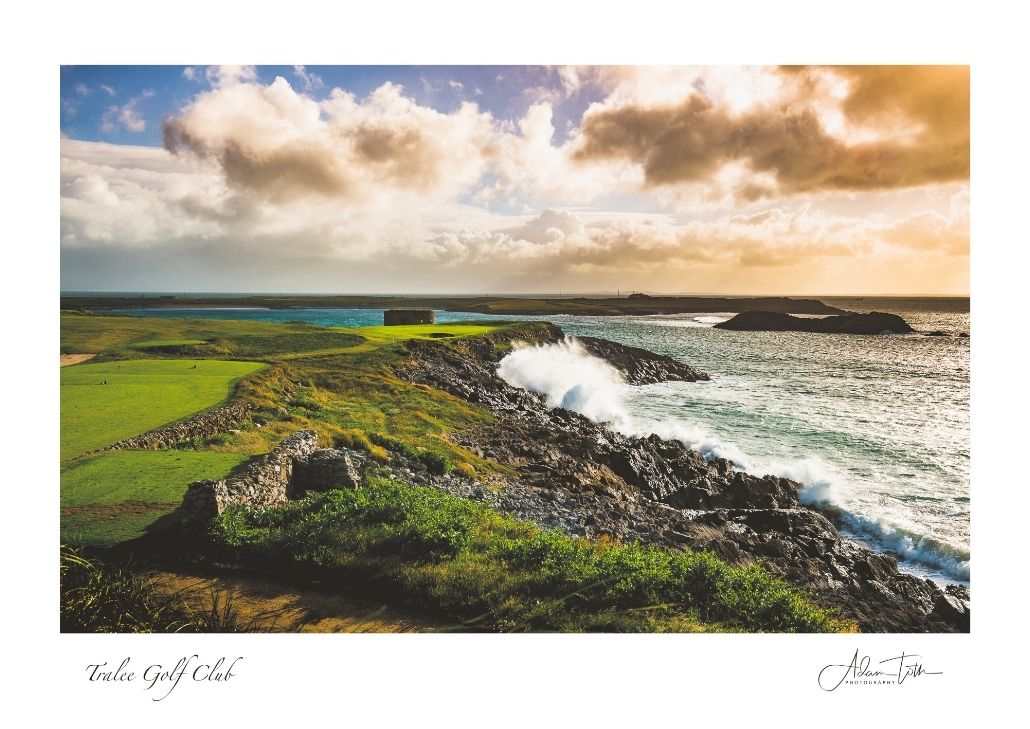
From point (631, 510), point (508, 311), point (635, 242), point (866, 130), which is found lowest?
point (631, 510)

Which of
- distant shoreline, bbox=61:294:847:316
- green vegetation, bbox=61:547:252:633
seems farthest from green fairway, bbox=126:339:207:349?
green vegetation, bbox=61:547:252:633

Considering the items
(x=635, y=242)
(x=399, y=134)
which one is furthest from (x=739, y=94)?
(x=399, y=134)

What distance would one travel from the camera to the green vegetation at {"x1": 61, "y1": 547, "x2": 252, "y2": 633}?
436cm

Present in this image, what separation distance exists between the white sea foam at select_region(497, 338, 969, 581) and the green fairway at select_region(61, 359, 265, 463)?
6616 millimetres

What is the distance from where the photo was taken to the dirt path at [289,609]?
4441 millimetres

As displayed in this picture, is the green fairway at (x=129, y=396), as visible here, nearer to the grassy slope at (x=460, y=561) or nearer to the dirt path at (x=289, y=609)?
the grassy slope at (x=460, y=561)

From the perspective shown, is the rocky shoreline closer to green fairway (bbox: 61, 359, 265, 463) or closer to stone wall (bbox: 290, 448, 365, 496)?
stone wall (bbox: 290, 448, 365, 496)

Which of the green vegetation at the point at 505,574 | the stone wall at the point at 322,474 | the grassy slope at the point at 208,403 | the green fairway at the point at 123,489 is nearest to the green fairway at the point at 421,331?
the grassy slope at the point at 208,403

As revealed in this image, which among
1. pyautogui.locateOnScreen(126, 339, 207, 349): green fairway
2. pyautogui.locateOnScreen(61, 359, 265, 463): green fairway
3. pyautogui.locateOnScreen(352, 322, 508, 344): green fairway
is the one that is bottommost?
pyautogui.locateOnScreen(61, 359, 265, 463): green fairway

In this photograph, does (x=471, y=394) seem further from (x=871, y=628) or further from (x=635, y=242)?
(x=871, y=628)

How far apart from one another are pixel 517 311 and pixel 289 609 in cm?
617

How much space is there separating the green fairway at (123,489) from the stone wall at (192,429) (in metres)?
0.21
